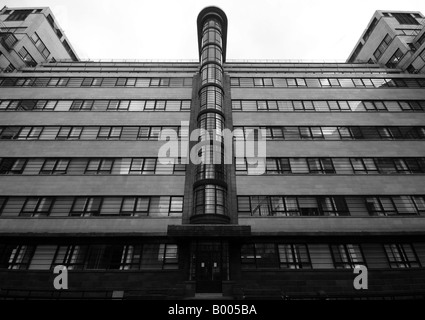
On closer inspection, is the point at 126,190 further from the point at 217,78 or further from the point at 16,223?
→ the point at 217,78

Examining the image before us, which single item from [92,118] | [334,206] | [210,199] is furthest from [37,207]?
[334,206]

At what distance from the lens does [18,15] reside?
38906 millimetres

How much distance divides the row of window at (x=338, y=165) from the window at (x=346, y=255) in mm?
6889

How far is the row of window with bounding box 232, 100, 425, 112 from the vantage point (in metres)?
27.6

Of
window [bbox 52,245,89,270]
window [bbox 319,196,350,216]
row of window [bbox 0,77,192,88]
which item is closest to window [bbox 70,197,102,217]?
window [bbox 52,245,89,270]

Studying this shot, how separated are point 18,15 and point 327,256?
54.6 metres

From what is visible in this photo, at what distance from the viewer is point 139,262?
60.4ft

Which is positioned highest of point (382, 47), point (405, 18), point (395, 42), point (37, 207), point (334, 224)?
point (405, 18)

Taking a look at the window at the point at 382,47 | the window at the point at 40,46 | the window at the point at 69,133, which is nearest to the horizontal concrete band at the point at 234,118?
the window at the point at 69,133

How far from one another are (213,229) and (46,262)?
1305cm

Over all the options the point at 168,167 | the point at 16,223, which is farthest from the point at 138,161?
the point at 16,223

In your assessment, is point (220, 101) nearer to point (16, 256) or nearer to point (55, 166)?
point (55, 166)

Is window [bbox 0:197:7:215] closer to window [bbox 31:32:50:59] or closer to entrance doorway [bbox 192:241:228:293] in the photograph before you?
entrance doorway [bbox 192:241:228:293]

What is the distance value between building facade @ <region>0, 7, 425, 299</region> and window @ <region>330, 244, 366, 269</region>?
0.09 metres
